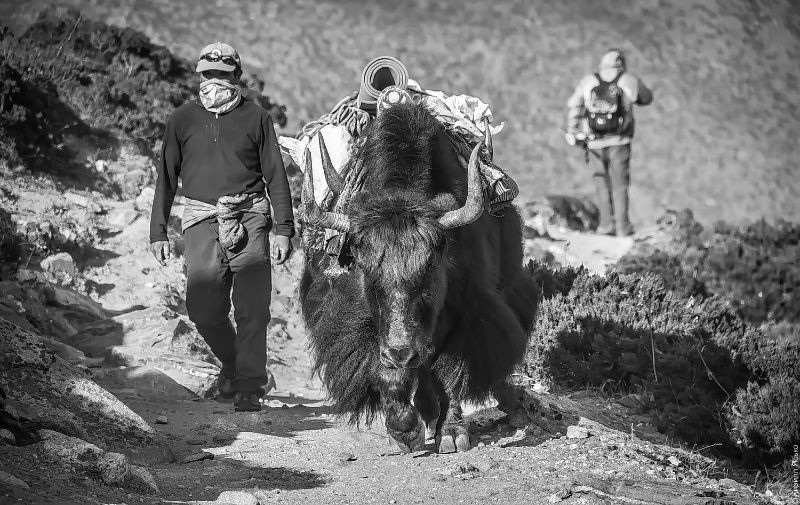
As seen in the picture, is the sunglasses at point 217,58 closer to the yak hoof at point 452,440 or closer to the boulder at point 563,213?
the yak hoof at point 452,440

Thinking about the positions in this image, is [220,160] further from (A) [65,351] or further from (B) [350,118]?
(A) [65,351]

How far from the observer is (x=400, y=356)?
5.39 m

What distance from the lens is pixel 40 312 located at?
827cm

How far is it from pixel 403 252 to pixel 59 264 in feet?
16.4

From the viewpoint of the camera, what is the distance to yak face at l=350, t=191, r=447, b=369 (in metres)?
5.41

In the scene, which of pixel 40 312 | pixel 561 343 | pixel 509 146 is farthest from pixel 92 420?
pixel 509 146

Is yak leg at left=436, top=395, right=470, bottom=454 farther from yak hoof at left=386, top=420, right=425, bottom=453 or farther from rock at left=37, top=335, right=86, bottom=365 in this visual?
rock at left=37, top=335, right=86, bottom=365

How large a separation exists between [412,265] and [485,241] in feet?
3.55

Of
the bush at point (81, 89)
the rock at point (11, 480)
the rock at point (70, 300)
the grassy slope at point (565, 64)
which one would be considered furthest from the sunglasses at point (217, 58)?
the grassy slope at point (565, 64)

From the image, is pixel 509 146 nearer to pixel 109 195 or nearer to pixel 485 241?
pixel 109 195

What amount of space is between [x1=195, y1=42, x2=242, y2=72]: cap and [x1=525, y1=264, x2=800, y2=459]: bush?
329 cm

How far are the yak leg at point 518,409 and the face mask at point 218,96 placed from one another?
105 inches

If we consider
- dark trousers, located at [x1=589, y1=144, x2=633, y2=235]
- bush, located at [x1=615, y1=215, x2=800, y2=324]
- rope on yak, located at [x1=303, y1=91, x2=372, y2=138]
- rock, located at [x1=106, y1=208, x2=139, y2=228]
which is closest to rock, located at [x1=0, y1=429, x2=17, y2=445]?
rope on yak, located at [x1=303, y1=91, x2=372, y2=138]

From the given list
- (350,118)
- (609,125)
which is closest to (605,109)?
(609,125)
